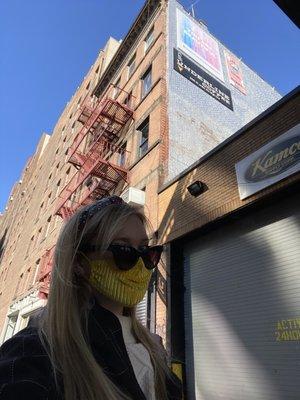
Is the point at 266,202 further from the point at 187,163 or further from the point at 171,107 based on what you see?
the point at 171,107

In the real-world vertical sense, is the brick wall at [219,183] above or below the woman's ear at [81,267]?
above

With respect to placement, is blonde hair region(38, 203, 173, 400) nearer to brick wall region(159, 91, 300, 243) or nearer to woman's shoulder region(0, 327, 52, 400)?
woman's shoulder region(0, 327, 52, 400)

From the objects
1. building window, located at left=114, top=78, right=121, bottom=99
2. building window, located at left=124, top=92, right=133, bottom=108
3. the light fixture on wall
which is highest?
building window, located at left=114, top=78, right=121, bottom=99

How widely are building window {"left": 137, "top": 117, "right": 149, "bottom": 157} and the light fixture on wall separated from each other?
584 centimetres

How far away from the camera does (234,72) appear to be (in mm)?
21094

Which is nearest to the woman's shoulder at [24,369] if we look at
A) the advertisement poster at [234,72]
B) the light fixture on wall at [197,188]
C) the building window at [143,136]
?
the light fixture on wall at [197,188]

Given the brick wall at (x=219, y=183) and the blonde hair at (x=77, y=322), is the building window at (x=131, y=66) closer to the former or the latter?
the brick wall at (x=219, y=183)

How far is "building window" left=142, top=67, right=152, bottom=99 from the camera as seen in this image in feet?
57.6

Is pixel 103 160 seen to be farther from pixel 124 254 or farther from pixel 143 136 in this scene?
pixel 124 254

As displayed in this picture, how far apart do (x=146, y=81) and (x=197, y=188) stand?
1075 cm

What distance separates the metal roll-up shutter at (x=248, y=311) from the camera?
6562 mm

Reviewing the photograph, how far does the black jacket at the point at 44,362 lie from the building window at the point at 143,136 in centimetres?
1377

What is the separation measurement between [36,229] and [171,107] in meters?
20.4

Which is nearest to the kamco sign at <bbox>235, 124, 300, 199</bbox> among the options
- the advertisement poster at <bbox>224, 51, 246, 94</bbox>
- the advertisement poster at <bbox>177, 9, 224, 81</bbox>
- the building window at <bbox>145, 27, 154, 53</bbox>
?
the advertisement poster at <bbox>177, 9, 224, 81</bbox>
